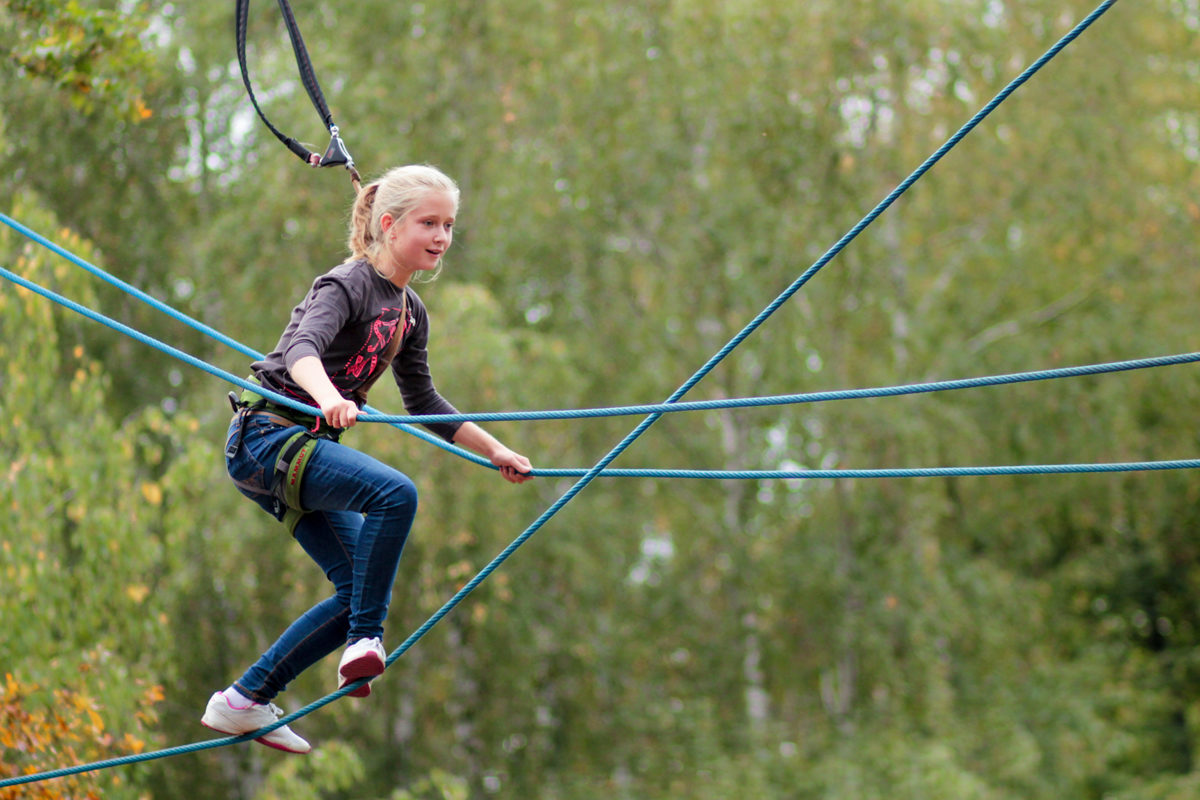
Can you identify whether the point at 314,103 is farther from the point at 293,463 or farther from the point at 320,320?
the point at 293,463

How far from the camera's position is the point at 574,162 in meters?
13.9

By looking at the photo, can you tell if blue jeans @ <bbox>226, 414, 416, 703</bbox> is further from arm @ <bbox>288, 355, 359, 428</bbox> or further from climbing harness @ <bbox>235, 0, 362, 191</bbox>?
climbing harness @ <bbox>235, 0, 362, 191</bbox>

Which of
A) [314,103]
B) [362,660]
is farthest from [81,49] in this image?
[362,660]

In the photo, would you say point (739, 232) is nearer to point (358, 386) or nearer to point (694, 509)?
point (694, 509)

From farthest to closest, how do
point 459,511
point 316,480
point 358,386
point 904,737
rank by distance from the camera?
1. point 904,737
2. point 459,511
3. point 358,386
4. point 316,480

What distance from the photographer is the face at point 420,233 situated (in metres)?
3.25

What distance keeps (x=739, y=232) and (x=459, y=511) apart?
489 centimetres

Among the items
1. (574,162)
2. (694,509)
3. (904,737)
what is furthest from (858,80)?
(904,737)

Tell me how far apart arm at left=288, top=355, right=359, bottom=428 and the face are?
0.42 meters

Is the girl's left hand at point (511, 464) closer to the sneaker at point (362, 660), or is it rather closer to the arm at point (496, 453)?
the arm at point (496, 453)

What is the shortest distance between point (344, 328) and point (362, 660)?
2.61 ft

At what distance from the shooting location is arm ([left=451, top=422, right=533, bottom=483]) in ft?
12.0

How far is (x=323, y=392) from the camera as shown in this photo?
2930 mm

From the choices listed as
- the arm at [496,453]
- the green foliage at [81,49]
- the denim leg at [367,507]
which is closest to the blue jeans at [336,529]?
the denim leg at [367,507]
